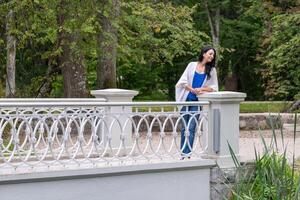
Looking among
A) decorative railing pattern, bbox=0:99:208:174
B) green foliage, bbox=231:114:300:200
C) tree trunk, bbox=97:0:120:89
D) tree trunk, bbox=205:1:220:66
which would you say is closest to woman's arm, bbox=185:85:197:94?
decorative railing pattern, bbox=0:99:208:174

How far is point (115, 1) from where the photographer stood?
45.3 feet

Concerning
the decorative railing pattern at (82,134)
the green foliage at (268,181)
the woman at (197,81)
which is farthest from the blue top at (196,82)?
the green foliage at (268,181)

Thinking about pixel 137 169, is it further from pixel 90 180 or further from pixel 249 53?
pixel 249 53

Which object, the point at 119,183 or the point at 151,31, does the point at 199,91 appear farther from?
the point at 151,31

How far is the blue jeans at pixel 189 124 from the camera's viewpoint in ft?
25.9

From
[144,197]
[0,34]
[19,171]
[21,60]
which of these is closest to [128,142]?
[144,197]

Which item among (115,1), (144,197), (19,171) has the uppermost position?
(115,1)

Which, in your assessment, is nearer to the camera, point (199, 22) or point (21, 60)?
point (21, 60)

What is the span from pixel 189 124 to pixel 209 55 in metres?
0.98

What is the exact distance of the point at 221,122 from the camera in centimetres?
798

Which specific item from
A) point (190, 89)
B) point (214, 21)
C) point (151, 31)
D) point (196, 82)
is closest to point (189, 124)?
point (190, 89)

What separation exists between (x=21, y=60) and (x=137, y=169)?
1283cm

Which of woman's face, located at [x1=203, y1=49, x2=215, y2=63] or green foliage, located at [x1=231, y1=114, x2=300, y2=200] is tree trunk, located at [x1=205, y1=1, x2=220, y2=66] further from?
green foliage, located at [x1=231, y1=114, x2=300, y2=200]

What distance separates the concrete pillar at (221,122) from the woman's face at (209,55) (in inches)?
20.0
